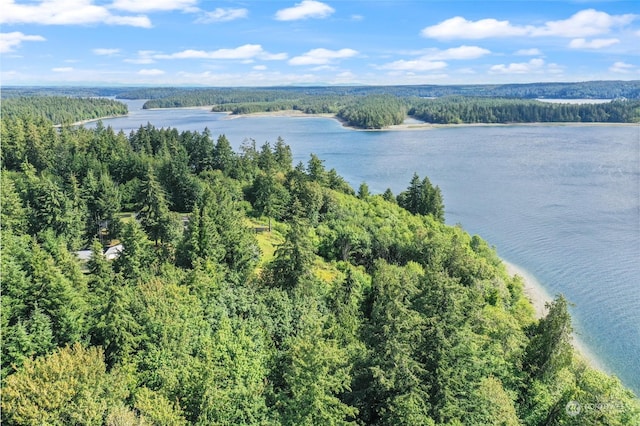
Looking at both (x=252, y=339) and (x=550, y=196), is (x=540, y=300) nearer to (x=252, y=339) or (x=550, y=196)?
(x=252, y=339)

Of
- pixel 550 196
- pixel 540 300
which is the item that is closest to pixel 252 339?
pixel 540 300

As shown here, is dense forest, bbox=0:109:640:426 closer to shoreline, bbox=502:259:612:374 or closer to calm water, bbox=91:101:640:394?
shoreline, bbox=502:259:612:374

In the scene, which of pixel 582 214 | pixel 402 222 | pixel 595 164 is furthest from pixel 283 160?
pixel 595 164

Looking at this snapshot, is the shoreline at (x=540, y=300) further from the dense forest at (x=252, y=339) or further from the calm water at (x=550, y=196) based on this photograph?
the dense forest at (x=252, y=339)

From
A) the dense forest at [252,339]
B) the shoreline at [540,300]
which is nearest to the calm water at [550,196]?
the shoreline at [540,300]

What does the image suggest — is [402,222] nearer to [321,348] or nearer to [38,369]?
[321,348]
